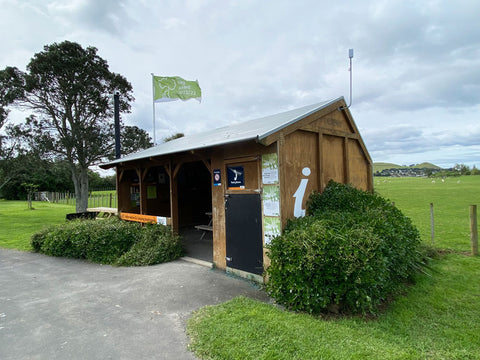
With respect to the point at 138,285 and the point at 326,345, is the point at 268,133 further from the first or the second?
the point at 138,285

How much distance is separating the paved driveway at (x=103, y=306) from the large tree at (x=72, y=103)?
35.7ft

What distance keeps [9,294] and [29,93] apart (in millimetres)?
15143

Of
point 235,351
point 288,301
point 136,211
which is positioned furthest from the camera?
point 136,211

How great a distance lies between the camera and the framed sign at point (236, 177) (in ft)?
17.4

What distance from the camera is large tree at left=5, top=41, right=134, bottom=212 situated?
15.2m

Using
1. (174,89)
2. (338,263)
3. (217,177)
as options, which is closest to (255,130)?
(217,177)

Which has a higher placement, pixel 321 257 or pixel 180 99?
pixel 180 99

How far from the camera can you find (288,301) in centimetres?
369

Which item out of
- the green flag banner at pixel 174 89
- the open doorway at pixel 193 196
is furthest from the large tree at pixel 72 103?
the open doorway at pixel 193 196

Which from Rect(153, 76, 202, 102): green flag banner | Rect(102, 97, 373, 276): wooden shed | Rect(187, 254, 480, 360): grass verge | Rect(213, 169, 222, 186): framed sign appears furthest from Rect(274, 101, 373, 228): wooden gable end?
Rect(153, 76, 202, 102): green flag banner

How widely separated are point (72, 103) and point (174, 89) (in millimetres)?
7142

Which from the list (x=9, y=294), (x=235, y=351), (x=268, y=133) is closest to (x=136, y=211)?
(x=9, y=294)

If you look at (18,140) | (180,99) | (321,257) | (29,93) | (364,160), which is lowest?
(321,257)

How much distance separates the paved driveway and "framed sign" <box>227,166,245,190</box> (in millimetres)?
1830
